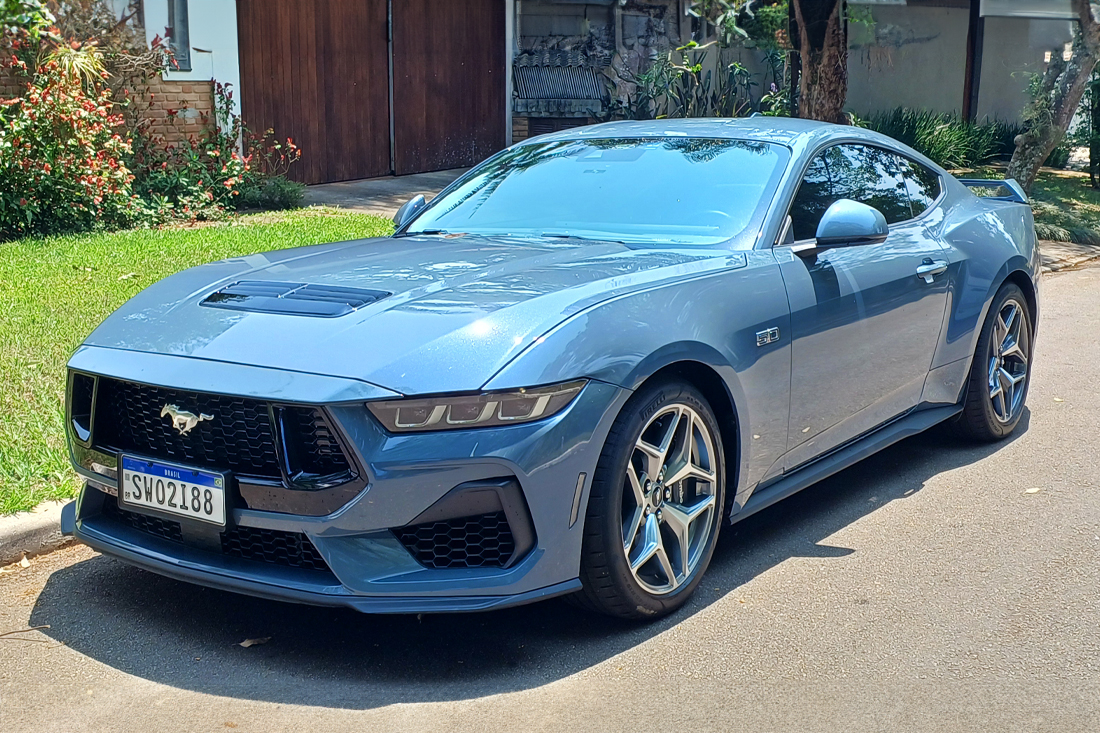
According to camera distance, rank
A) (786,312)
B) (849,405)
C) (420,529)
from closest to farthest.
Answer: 1. (420,529)
2. (786,312)
3. (849,405)

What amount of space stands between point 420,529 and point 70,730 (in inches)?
39.3

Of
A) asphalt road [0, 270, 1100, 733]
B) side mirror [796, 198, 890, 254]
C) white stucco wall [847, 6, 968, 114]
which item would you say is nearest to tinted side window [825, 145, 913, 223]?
side mirror [796, 198, 890, 254]

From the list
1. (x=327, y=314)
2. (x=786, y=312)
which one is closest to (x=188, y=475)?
(x=327, y=314)

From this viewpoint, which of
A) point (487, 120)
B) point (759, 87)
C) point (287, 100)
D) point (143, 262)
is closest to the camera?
point (143, 262)

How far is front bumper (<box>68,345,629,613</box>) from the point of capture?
316 centimetres

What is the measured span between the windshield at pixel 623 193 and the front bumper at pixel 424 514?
1228 mm

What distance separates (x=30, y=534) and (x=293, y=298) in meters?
1.44

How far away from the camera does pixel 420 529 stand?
10.8ft

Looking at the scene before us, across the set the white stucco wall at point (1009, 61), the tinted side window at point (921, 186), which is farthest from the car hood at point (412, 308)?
the white stucco wall at point (1009, 61)

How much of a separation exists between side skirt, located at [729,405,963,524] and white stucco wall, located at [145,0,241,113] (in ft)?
31.7

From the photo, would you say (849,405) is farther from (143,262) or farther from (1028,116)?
(1028,116)

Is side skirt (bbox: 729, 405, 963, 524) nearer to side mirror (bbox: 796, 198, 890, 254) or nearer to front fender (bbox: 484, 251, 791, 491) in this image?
front fender (bbox: 484, 251, 791, 491)

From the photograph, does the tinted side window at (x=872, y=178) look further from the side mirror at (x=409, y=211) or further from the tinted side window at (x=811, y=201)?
the side mirror at (x=409, y=211)

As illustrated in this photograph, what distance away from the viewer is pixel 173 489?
3.40m
